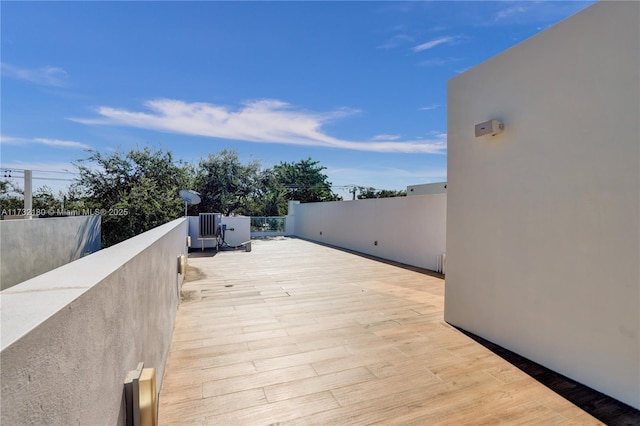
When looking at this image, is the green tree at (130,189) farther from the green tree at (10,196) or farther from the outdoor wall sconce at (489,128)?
the outdoor wall sconce at (489,128)

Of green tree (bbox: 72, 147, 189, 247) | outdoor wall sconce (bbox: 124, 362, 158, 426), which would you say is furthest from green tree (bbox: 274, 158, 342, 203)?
outdoor wall sconce (bbox: 124, 362, 158, 426)

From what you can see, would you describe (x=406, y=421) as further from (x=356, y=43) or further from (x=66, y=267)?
(x=356, y=43)

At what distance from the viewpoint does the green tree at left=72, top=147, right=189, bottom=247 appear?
10.5 meters

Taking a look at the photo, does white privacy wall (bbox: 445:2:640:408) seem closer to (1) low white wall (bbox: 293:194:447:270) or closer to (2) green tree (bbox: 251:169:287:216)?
(1) low white wall (bbox: 293:194:447:270)

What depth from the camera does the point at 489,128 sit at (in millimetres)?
2918

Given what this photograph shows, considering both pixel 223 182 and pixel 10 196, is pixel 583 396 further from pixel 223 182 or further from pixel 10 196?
pixel 10 196

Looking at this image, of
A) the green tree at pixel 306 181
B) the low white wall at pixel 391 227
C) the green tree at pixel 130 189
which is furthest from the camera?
the green tree at pixel 306 181

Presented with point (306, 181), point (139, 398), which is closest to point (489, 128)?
point (139, 398)

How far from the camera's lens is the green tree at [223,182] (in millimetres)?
14328

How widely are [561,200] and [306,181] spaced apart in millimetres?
22323

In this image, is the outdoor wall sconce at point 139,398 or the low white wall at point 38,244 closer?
the outdoor wall sconce at point 139,398

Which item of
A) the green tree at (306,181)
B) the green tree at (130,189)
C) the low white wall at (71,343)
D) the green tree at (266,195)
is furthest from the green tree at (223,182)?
the low white wall at (71,343)

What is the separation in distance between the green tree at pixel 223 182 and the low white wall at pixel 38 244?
6154mm

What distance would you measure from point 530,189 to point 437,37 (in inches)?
202
